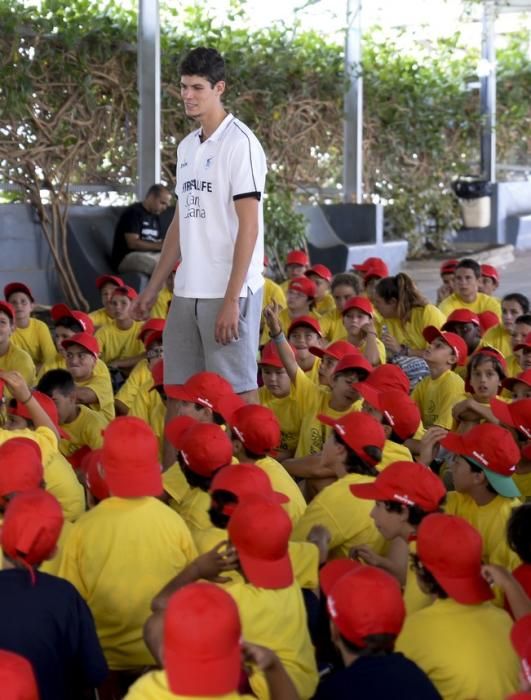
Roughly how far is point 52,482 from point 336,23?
1078 cm

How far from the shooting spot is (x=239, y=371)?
4773mm

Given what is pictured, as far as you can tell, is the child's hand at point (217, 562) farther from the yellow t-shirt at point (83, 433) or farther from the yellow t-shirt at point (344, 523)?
the yellow t-shirt at point (83, 433)

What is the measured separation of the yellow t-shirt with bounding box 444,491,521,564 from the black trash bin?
43.0 feet

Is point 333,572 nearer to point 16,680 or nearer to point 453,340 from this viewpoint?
point 16,680

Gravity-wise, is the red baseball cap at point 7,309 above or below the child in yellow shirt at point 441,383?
above

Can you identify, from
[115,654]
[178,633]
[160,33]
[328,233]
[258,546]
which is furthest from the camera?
[328,233]

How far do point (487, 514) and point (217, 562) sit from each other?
1.30 meters

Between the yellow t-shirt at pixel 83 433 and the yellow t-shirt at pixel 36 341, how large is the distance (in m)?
1.86

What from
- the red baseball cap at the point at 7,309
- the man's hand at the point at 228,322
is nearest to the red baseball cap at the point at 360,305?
the red baseball cap at the point at 7,309

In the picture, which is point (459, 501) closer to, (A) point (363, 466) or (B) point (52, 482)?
(A) point (363, 466)

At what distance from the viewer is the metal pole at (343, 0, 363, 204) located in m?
13.9

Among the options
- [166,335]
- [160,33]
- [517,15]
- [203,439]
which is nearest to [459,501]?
[203,439]

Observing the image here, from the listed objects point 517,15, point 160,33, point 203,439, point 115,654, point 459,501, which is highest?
point 517,15

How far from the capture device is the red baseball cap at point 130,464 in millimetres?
3648
